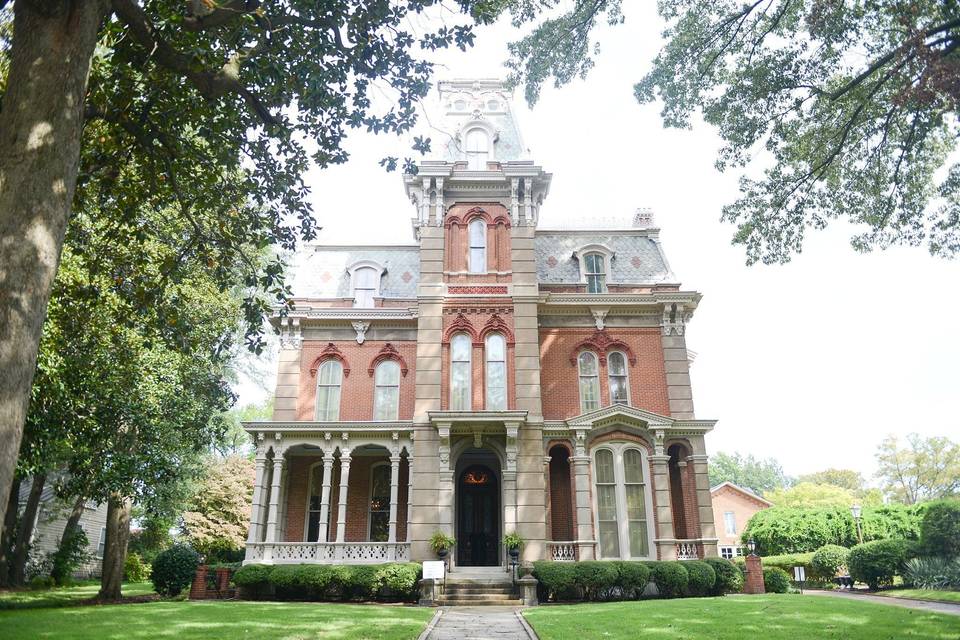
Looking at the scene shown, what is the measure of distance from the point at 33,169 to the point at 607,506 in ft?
59.5

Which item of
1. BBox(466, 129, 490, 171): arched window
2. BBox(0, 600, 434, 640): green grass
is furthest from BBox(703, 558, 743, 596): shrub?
BBox(466, 129, 490, 171): arched window

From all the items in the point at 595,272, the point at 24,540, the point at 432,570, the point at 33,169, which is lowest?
the point at 432,570

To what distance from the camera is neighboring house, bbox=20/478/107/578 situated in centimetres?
2986

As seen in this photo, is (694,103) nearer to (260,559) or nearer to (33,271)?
(33,271)

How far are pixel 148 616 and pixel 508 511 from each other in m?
10.1

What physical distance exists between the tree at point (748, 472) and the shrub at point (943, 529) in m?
74.0

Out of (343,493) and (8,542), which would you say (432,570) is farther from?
(8,542)

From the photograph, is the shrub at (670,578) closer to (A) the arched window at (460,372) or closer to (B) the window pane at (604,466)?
(B) the window pane at (604,466)

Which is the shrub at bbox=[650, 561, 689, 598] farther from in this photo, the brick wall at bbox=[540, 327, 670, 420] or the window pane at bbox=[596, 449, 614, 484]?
the brick wall at bbox=[540, 327, 670, 420]

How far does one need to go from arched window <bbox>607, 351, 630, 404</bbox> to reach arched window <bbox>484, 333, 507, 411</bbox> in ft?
12.4

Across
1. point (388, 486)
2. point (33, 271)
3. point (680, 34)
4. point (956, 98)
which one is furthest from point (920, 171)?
point (388, 486)

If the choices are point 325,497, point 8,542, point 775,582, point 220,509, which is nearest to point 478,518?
point 325,497

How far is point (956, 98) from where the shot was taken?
36.3 feet

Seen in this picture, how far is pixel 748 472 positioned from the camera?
10488cm
